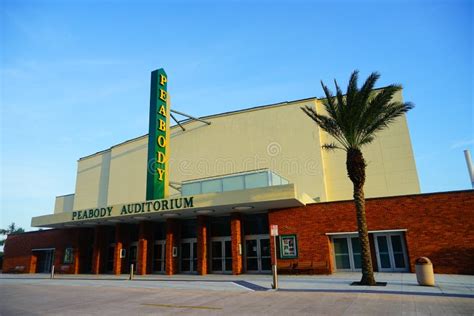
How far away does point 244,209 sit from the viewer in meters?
22.9

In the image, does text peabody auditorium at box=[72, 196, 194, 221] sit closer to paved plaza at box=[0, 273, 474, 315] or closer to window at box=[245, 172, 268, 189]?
window at box=[245, 172, 268, 189]

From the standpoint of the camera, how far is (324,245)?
814 inches

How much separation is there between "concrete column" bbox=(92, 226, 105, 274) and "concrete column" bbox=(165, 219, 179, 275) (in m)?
8.55

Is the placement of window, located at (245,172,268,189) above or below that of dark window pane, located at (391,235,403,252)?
above

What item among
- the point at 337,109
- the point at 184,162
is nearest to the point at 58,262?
the point at 184,162

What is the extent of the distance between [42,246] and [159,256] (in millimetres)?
15269

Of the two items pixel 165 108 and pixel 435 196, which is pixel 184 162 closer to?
pixel 165 108

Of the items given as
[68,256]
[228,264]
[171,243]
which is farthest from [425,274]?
[68,256]

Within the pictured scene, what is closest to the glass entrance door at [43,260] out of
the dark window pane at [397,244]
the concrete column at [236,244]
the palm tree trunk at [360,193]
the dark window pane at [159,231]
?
the dark window pane at [159,231]

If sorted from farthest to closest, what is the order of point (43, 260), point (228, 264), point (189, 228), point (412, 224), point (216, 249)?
point (43, 260), point (189, 228), point (216, 249), point (228, 264), point (412, 224)

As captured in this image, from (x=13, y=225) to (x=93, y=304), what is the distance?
306 feet

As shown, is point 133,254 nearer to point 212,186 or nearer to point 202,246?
point 202,246

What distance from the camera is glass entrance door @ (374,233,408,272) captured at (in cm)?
2006

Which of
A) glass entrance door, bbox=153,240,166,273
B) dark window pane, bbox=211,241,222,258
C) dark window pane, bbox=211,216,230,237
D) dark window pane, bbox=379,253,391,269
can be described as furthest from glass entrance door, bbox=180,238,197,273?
dark window pane, bbox=379,253,391,269
